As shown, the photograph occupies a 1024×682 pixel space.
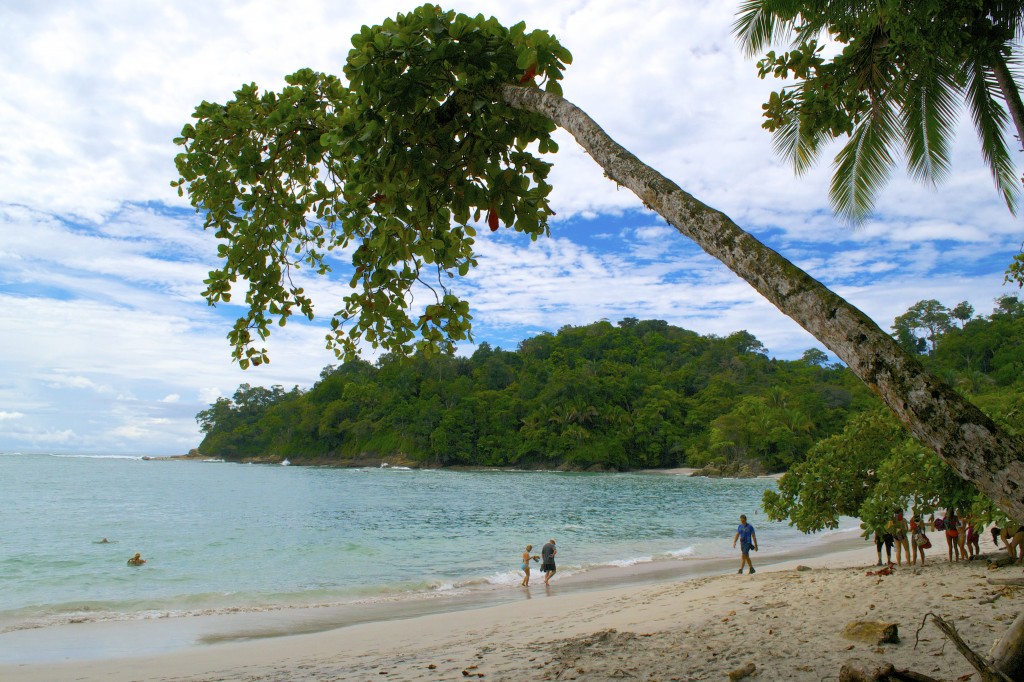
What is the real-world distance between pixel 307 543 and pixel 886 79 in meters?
21.2

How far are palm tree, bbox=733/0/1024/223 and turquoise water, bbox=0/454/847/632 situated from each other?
442 inches

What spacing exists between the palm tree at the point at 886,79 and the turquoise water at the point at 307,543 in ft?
36.9

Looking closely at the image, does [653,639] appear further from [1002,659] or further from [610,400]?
[610,400]

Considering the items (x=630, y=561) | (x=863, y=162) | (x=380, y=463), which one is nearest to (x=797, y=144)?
(x=863, y=162)

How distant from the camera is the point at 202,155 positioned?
4734mm

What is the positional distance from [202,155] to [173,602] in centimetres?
1168

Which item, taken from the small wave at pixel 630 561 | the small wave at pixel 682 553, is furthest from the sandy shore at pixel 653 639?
the small wave at pixel 682 553

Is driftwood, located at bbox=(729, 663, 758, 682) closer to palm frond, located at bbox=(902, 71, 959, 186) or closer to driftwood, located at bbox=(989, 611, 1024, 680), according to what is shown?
driftwood, located at bbox=(989, 611, 1024, 680)

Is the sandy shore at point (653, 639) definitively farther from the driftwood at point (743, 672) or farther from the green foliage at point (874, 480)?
the green foliage at point (874, 480)

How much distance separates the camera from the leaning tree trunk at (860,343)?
221cm

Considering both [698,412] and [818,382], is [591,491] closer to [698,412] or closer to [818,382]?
[698,412]

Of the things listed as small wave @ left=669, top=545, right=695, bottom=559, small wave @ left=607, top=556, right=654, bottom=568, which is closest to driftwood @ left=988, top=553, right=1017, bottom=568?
small wave @ left=607, top=556, right=654, bottom=568

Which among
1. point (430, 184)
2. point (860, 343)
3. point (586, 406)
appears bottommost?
point (860, 343)

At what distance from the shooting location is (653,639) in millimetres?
6711
